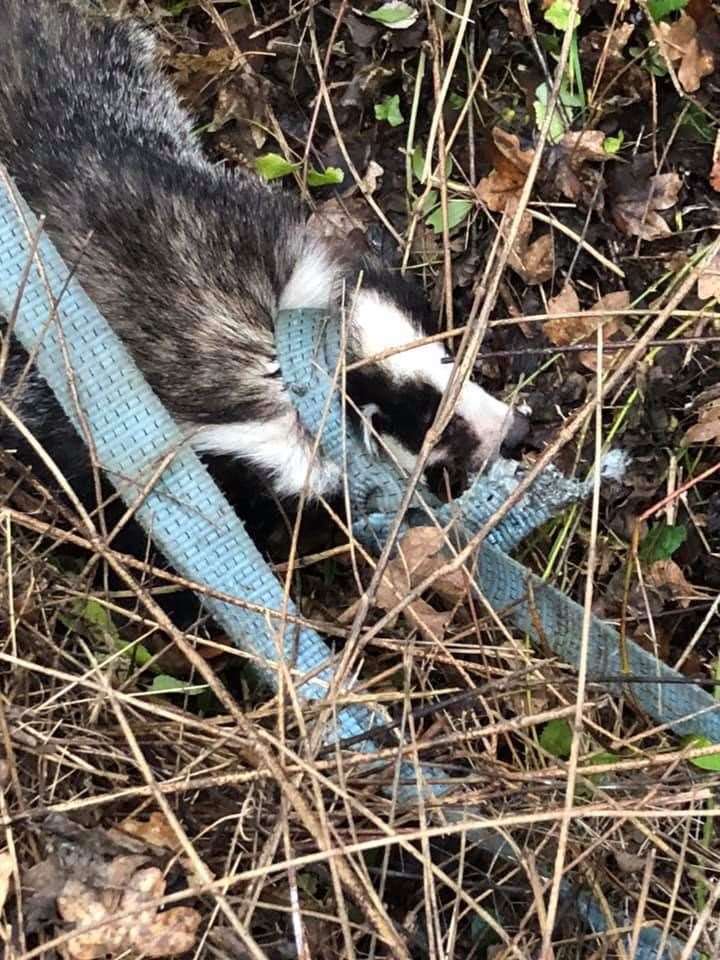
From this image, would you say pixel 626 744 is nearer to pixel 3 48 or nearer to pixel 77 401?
pixel 77 401

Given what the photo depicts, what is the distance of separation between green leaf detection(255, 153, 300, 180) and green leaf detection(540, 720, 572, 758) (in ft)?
6.56

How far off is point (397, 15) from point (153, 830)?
262cm

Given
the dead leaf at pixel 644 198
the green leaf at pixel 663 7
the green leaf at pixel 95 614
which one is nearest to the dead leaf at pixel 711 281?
the dead leaf at pixel 644 198

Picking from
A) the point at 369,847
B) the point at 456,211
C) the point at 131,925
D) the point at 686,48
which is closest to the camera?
the point at 369,847

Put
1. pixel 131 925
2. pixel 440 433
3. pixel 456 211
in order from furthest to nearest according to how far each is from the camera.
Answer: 1. pixel 456 211
2. pixel 440 433
3. pixel 131 925

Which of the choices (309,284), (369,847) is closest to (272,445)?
(309,284)

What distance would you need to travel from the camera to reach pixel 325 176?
358 cm

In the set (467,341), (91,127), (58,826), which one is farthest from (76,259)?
(58,826)

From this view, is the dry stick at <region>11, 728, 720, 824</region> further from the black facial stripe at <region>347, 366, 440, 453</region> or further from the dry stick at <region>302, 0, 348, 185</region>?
the dry stick at <region>302, 0, 348, 185</region>

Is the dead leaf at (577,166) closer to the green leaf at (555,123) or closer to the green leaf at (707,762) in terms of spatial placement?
the green leaf at (555,123)

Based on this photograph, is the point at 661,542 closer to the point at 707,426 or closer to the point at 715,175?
the point at 707,426

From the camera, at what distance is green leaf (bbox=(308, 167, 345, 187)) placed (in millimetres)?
3572

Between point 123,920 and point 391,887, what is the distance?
29.4 inches

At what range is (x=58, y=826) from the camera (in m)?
2.53
